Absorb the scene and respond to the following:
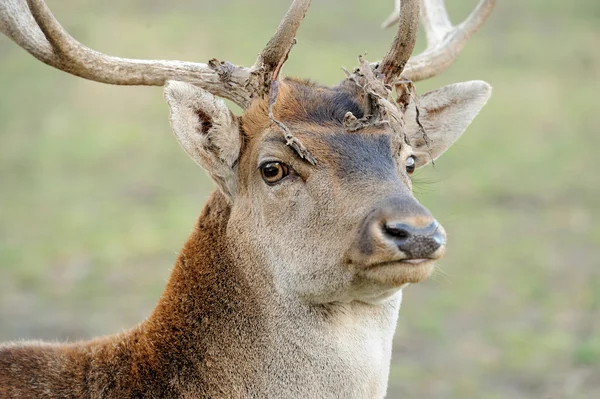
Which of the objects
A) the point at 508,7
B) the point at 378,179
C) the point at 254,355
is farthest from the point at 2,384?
the point at 508,7

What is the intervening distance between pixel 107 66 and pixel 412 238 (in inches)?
89.1

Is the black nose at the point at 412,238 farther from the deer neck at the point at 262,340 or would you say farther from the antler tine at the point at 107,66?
the antler tine at the point at 107,66

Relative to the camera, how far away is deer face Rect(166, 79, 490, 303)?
15.1ft

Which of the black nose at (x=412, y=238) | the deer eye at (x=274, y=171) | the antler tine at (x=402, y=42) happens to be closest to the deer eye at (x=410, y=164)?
the antler tine at (x=402, y=42)

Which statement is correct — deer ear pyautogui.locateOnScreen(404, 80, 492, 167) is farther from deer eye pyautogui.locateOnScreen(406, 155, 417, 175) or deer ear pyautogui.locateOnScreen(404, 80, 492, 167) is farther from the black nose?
the black nose

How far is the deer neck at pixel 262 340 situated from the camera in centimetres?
499

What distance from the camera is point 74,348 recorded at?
5.21 meters

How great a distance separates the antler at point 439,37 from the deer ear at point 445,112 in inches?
13.4

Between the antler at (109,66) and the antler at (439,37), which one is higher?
the antler at (439,37)

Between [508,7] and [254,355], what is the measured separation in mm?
22444

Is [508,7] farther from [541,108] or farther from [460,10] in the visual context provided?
[541,108]

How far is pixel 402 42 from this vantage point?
536 cm

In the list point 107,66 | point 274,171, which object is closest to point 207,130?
point 274,171

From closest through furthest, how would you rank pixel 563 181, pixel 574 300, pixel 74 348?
1. pixel 74 348
2. pixel 574 300
3. pixel 563 181
